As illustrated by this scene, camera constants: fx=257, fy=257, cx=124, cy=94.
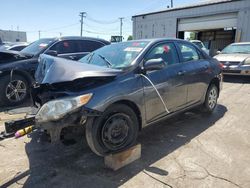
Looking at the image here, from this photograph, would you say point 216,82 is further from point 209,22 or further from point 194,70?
point 209,22

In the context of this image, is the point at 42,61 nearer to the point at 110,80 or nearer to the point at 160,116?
the point at 110,80

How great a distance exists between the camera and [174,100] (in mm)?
4273

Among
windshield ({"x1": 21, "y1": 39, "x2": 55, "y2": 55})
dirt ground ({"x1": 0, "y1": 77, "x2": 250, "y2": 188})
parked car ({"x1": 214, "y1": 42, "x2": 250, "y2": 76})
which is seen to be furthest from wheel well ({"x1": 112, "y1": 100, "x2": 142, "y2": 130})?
parked car ({"x1": 214, "y1": 42, "x2": 250, "y2": 76})

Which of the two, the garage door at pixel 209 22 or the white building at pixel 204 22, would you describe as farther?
the garage door at pixel 209 22

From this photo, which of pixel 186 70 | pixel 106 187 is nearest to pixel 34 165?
pixel 106 187

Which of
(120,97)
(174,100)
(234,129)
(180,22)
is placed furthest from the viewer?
(180,22)

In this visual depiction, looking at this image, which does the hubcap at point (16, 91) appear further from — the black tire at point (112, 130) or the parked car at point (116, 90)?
the black tire at point (112, 130)

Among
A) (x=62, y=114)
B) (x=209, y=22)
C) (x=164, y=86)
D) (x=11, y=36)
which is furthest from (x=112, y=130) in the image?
(x=11, y=36)

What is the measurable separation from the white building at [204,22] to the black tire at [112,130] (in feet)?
62.0

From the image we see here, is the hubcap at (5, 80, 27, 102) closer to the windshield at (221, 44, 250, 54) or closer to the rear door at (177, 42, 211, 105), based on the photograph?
the rear door at (177, 42, 211, 105)

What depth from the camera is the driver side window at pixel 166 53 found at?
4039 millimetres

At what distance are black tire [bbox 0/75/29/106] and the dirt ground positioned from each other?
4.75 ft

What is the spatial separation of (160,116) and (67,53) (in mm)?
4251

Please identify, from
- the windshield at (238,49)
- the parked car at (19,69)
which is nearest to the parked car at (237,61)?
the windshield at (238,49)
